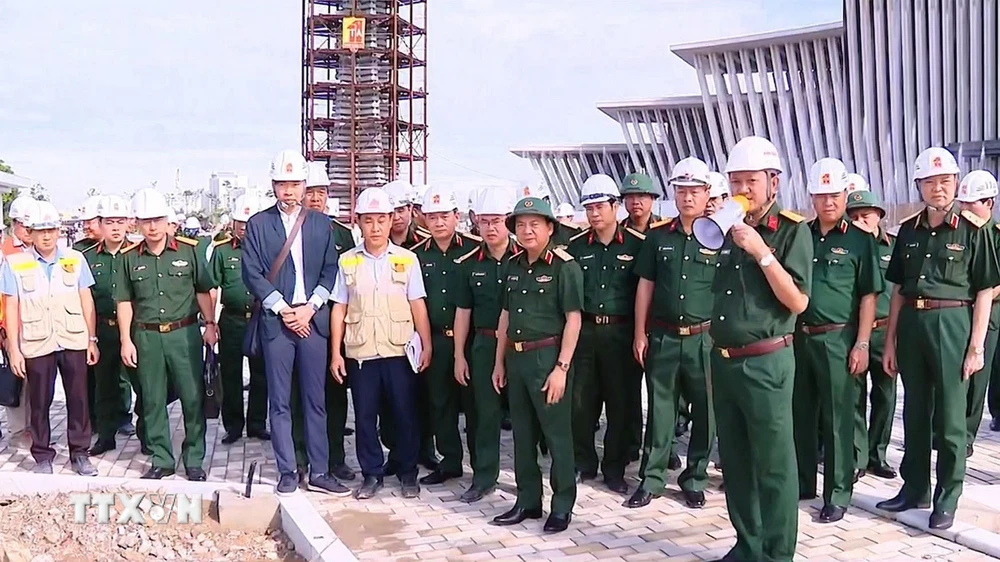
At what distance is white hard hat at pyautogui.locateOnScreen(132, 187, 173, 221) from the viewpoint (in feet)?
19.0

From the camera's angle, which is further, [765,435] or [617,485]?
[617,485]

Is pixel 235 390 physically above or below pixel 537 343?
below

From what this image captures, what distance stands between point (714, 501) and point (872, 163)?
3428 centimetres

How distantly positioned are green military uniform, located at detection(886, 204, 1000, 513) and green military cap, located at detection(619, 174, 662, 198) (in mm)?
1582

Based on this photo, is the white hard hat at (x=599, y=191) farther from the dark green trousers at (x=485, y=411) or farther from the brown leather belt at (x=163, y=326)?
the brown leather belt at (x=163, y=326)

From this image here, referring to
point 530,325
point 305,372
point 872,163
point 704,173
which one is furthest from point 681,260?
point 872,163

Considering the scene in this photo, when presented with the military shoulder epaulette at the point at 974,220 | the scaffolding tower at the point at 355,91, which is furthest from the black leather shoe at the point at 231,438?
the scaffolding tower at the point at 355,91

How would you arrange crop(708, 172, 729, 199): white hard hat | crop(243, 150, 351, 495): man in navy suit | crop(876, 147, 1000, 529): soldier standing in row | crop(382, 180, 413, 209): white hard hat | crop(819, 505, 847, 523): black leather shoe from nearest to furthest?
crop(876, 147, 1000, 529): soldier standing in row < crop(819, 505, 847, 523): black leather shoe < crop(243, 150, 351, 495): man in navy suit < crop(708, 172, 729, 199): white hard hat < crop(382, 180, 413, 209): white hard hat

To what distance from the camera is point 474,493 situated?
17.7 ft

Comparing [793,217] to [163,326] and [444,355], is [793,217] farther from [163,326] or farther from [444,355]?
[163,326]

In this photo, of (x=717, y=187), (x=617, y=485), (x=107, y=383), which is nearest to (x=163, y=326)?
(x=107, y=383)

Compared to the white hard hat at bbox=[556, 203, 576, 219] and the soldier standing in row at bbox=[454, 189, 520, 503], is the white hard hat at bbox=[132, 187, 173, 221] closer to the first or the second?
the soldier standing in row at bbox=[454, 189, 520, 503]

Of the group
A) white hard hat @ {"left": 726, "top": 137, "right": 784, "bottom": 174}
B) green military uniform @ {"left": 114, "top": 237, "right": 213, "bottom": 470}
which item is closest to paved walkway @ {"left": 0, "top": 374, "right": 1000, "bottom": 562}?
green military uniform @ {"left": 114, "top": 237, "right": 213, "bottom": 470}

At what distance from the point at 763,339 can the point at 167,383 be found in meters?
3.98
